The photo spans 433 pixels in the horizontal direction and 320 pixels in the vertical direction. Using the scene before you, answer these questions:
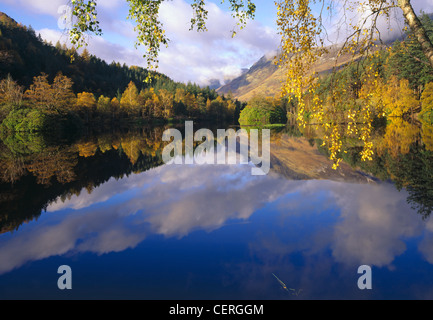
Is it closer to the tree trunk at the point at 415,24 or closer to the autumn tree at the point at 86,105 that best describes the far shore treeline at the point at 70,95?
the autumn tree at the point at 86,105

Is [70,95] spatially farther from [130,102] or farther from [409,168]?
[409,168]

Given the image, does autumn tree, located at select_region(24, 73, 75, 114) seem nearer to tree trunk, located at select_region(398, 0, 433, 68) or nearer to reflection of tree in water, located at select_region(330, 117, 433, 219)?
reflection of tree in water, located at select_region(330, 117, 433, 219)

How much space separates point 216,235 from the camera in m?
8.38

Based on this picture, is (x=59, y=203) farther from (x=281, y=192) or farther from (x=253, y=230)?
(x=281, y=192)

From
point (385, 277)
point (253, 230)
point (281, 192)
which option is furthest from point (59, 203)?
point (385, 277)

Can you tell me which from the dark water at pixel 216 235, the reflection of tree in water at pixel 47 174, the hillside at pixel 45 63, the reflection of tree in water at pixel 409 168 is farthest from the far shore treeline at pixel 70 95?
the reflection of tree in water at pixel 409 168

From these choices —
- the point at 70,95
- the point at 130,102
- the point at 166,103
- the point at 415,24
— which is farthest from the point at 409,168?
the point at 166,103

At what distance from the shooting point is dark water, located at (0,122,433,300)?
5746 millimetres

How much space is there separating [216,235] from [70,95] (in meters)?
57.3

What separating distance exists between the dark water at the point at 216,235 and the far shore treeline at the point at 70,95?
481 cm

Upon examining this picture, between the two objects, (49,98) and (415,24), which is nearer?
(415,24)

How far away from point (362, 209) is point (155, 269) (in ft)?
28.0

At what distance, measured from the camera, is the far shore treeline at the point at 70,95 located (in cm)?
4650

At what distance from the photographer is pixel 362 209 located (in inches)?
415
